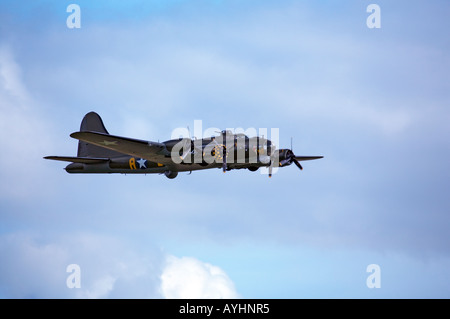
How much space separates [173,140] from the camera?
46.7m

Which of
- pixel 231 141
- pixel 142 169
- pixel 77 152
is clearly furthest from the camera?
pixel 77 152

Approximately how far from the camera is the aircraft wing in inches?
1651

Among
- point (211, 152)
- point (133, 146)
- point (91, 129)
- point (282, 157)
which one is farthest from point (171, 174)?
point (91, 129)

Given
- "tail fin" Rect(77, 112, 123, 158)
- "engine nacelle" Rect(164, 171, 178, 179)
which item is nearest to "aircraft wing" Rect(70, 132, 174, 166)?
"engine nacelle" Rect(164, 171, 178, 179)

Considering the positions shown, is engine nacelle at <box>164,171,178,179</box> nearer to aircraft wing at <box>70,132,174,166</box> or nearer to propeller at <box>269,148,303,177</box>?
aircraft wing at <box>70,132,174,166</box>

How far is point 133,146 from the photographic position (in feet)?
148
